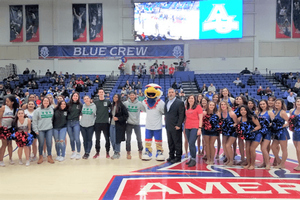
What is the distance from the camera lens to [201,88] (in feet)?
54.5

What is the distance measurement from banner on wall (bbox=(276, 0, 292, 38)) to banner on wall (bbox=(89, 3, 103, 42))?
12.7 metres

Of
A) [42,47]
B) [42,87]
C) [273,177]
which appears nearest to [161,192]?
[273,177]

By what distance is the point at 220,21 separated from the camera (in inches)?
779

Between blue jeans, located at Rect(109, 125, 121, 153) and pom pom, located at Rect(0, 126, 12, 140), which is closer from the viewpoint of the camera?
pom pom, located at Rect(0, 126, 12, 140)

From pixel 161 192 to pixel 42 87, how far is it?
615 inches

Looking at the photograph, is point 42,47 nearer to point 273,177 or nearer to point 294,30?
point 294,30

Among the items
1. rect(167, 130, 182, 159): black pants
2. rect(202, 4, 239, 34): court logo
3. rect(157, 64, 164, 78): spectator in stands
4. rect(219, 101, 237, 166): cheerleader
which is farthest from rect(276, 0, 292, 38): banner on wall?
rect(167, 130, 182, 159): black pants

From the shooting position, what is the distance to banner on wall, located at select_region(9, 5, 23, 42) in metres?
21.3

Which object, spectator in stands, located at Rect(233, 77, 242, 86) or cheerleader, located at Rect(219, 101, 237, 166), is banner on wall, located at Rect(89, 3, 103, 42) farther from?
cheerleader, located at Rect(219, 101, 237, 166)

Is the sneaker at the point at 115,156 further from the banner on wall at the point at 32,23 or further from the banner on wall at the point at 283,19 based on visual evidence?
the banner on wall at the point at 283,19

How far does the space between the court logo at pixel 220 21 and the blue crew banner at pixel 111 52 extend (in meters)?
2.46

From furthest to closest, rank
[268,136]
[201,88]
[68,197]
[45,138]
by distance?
[201,88] < [45,138] < [268,136] < [68,197]

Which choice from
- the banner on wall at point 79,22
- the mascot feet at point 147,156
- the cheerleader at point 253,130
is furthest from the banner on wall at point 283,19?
the mascot feet at point 147,156

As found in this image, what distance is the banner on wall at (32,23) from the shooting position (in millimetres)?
21312
